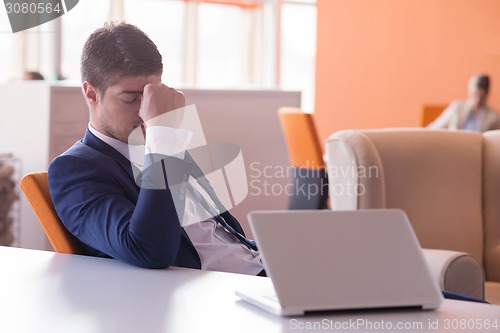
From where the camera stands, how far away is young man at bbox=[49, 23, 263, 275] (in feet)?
4.86

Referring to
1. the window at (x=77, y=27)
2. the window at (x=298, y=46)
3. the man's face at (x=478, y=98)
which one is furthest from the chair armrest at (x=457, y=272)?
the window at (x=298, y=46)

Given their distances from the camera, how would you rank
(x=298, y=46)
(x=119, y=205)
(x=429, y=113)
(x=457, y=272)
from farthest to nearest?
(x=298, y=46)
(x=429, y=113)
(x=457, y=272)
(x=119, y=205)

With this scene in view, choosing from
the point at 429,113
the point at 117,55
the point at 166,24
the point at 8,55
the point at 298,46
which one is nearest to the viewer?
the point at 117,55

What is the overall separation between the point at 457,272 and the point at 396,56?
18.0ft

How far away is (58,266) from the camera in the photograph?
1340 mm

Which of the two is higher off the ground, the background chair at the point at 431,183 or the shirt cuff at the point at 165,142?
the shirt cuff at the point at 165,142

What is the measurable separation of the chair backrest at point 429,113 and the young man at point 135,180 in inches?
223

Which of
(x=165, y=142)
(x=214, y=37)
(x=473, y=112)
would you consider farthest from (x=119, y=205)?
(x=214, y=37)

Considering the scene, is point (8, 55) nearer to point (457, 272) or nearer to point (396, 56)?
point (396, 56)

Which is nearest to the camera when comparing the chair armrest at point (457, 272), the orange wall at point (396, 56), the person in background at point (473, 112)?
the chair armrest at point (457, 272)

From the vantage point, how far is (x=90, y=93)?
Answer: 175 cm

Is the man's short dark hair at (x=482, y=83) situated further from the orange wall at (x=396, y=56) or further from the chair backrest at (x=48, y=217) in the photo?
the chair backrest at (x=48, y=217)

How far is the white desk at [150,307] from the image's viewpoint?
3.21 ft

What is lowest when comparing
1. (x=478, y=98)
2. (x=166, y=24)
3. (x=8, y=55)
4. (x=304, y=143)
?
(x=304, y=143)
